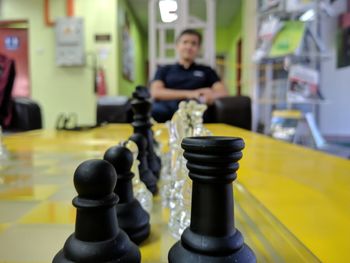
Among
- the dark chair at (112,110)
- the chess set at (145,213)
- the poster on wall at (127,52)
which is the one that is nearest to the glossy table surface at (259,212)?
the chess set at (145,213)

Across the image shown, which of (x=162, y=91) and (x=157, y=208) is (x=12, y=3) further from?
(x=157, y=208)

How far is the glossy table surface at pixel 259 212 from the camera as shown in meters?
0.27

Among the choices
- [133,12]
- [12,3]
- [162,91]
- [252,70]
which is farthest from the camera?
[133,12]

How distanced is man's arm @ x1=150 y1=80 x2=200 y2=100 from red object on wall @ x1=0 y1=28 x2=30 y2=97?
9.09 feet

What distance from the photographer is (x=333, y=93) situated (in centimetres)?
406

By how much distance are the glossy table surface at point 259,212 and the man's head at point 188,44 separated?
1576 mm

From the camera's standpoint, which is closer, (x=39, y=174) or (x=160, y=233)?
(x=160, y=233)

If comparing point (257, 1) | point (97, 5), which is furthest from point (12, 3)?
point (257, 1)

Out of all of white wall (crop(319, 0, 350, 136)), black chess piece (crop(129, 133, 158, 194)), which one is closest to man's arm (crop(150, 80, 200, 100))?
black chess piece (crop(129, 133, 158, 194))

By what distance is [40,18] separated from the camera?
3.98 meters

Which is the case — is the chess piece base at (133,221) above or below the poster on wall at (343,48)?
below

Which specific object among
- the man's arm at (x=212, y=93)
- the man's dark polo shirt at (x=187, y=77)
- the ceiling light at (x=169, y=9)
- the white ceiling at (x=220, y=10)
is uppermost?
the white ceiling at (x=220, y=10)

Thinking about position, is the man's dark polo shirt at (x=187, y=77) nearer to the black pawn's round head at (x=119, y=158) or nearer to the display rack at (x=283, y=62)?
the display rack at (x=283, y=62)

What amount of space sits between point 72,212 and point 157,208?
0.10m
